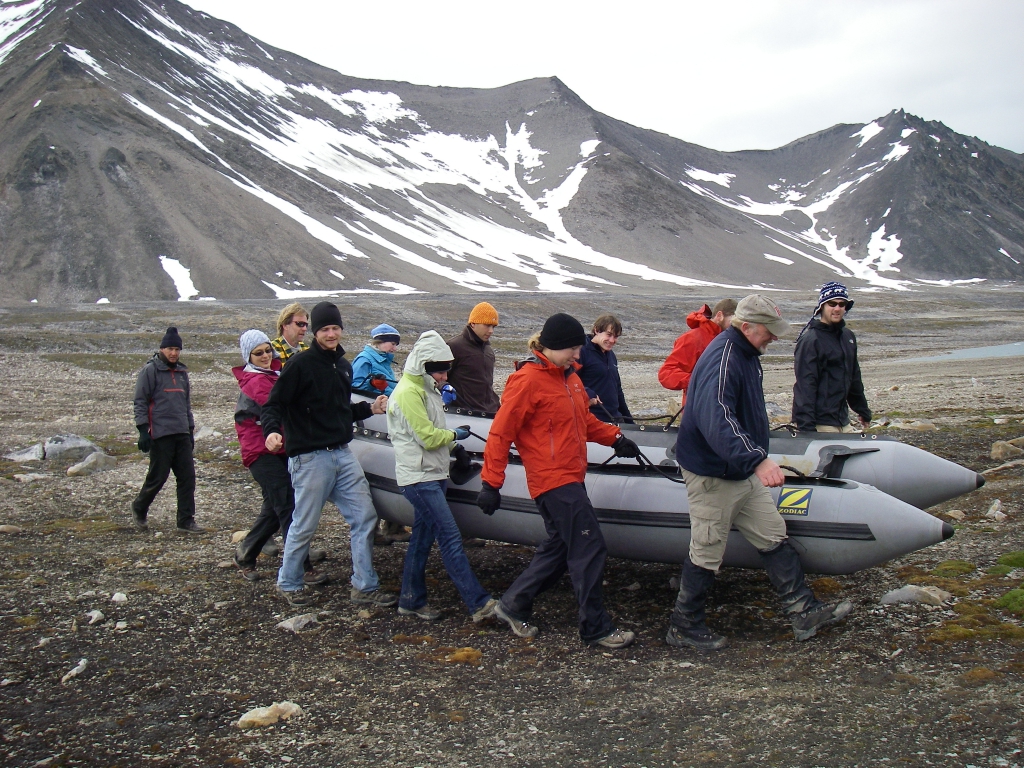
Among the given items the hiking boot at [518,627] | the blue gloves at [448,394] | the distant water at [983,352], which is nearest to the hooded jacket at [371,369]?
the blue gloves at [448,394]

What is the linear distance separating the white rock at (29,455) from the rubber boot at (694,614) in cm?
935

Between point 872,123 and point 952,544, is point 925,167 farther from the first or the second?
point 952,544

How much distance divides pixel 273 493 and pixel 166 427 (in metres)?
1.99

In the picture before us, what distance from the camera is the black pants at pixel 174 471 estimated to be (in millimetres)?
7829

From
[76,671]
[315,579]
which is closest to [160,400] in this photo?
[315,579]

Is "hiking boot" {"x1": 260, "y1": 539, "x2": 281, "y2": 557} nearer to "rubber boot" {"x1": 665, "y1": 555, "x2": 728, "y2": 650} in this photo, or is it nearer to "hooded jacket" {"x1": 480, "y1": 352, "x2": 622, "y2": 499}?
"hooded jacket" {"x1": 480, "y1": 352, "x2": 622, "y2": 499}

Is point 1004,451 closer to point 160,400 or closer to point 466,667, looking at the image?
point 466,667

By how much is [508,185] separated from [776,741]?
123497mm

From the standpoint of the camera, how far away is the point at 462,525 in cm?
654

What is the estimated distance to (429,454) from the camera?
5.55 meters

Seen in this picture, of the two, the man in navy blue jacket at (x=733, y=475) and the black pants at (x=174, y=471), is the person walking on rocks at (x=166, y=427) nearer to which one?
the black pants at (x=174, y=471)

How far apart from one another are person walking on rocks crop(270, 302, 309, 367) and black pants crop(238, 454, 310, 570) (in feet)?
2.68

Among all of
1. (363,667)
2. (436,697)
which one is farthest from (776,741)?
(363,667)

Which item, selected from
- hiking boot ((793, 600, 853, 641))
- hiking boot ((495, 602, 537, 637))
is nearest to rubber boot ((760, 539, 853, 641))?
hiking boot ((793, 600, 853, 641))
